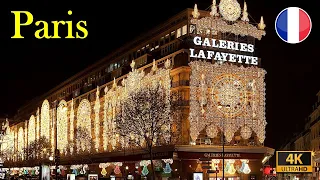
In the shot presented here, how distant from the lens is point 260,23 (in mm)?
90000

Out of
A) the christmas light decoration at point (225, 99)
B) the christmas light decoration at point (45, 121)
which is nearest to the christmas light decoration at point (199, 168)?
the christmas light decoration at point (225, 99)

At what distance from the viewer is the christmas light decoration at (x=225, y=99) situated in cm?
8444

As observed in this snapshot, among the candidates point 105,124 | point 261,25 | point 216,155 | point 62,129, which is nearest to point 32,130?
point 62,129

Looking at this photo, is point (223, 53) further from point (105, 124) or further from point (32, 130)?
point (32, 130)

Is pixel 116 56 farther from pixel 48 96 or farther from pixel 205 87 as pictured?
pixel 48 96

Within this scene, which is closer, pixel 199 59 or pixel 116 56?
pixel 199 59

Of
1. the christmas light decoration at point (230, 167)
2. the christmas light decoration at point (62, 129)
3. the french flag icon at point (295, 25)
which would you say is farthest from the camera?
the christmas light decoration at point (62, 129)

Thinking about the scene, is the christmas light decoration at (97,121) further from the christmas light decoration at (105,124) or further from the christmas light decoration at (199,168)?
the christmas light decoration at (199,168)

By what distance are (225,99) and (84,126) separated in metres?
46.1

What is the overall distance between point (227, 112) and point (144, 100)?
13498 millimetres

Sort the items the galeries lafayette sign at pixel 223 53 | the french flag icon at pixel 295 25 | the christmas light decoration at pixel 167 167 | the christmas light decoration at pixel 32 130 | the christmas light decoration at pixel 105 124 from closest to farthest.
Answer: the french flag icon at pixel 295 25
the galeries lafayette sign at pixel 223 53
the christmas light decoration at pixel 167 167
the christmas light decoration at pixel 105 124
the christmas light decoration at pixel 32 130

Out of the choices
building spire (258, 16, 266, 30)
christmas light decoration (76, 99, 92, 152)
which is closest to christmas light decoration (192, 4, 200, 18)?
building spire (258, 16, 266, 30)

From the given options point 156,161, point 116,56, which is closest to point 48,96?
point 116,56

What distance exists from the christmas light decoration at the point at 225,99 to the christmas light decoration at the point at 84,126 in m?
39.2
